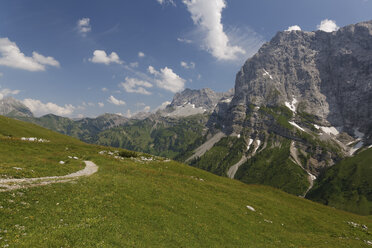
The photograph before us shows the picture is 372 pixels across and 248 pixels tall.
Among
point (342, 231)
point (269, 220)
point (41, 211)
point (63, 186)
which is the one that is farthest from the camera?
point (342, 231)

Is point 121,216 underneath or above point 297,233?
above

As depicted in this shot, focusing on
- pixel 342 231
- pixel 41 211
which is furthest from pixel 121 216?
pixel 342 231

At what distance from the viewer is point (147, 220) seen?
22.6m

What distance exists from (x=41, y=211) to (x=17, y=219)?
2.24 m

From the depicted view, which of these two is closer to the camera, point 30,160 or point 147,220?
point 147,220

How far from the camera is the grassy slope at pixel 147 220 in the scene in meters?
16.2

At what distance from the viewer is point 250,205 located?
127 feet

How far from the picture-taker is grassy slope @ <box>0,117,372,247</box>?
1616 centimetres

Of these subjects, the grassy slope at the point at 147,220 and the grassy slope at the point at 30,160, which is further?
the grassy slope at the point at 30,160

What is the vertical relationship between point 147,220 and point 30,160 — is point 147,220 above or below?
below

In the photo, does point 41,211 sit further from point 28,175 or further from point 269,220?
point 269,220

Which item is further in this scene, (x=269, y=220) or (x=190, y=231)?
(x=269, y=220)

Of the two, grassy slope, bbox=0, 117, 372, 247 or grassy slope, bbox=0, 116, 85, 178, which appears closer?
grassy slope, bbox=0, 117, 372, 247

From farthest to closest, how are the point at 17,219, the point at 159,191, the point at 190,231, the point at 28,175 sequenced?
the point at 159,191 < the point at 28,175 < the point at 190,231 < the point at 17,219
